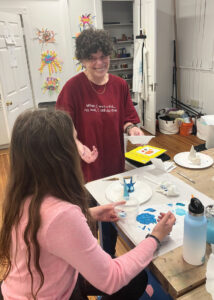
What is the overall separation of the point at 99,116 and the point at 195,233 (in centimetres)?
97

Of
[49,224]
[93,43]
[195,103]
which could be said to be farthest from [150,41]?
[49,224]

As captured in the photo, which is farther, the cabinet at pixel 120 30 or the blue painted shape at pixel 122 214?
the cabinet at pixel 120 30

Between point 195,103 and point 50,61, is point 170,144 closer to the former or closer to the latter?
point 195,103

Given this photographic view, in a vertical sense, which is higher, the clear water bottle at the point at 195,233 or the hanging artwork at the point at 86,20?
the hanging artwork at the point at 86,20

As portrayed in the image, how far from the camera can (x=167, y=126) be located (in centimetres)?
423

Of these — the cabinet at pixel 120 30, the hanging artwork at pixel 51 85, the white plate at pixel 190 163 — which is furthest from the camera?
the cabinet at pixel 120 30

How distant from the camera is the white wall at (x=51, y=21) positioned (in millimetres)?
3605

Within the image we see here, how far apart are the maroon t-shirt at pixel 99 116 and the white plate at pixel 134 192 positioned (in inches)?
13.8

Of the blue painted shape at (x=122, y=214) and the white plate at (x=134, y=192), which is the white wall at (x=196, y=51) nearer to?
the white plate at (x=134, y=192)

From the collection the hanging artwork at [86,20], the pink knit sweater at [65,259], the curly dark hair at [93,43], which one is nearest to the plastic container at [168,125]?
the hanging artwork at [86,20]

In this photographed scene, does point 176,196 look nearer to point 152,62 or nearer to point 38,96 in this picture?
point 152,62

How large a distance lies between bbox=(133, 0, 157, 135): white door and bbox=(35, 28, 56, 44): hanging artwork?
53.8 inches

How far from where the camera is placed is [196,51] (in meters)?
4.11

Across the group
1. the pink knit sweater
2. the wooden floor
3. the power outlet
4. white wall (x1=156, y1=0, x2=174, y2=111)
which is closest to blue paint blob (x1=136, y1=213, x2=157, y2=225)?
the pink knit sweater
